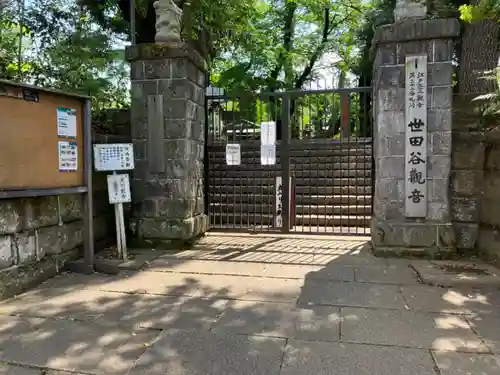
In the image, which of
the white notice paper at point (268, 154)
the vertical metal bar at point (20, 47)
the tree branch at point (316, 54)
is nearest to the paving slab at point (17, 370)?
the white notice paper at point (268, 154)

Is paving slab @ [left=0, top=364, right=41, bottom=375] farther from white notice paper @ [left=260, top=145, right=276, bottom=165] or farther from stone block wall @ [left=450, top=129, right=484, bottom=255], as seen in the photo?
stone block wall @ [left=450, top=129, right=484, bottom=255]

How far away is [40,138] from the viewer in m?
3.88

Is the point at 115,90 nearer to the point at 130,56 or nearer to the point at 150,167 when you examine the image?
the point at 130,56

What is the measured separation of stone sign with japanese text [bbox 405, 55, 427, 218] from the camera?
491cm

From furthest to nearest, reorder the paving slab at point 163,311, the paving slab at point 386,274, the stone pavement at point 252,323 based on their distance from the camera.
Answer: the paving slab at point 386,274 < the paving slab at point 163,311 < the stone pavement at point 252,323

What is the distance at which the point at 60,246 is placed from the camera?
4.42m

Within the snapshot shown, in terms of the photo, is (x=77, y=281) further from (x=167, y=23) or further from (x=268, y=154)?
(x=167, y=23)

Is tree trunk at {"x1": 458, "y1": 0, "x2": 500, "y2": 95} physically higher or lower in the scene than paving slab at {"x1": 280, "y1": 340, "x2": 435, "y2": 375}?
higher

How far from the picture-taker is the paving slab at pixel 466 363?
241 cm

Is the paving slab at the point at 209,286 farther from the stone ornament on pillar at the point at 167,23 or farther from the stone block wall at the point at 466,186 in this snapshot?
the stone ornament on pillar at the point at 167,23

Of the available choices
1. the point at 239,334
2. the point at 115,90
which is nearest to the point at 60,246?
the point at 239,334

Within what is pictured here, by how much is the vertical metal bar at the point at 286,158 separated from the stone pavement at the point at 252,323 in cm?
191

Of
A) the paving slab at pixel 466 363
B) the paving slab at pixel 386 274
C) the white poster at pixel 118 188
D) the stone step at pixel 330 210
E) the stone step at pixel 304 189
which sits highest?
the white poster at pixel 118 188

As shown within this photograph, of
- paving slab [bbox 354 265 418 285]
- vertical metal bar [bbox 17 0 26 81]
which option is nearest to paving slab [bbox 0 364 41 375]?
paving slab [bbox 354 265 418 285]
